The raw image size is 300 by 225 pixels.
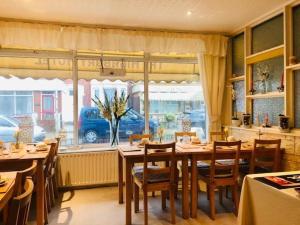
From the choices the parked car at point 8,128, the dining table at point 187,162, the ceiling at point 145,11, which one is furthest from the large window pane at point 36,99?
the dining table at point 187,162

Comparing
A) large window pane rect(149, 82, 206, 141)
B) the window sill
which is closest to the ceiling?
large window pane rect(149, 82, 206, 141)

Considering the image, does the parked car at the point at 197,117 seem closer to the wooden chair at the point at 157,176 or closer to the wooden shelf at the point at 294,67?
the wooden shelf at the point at 294,67

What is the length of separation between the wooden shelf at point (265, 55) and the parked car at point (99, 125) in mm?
2044

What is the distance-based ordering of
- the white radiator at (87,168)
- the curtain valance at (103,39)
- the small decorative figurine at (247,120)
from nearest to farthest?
the curtain valance at (103,39) → the white radiator at (87,168) → the small decorative figurine at (247,120)

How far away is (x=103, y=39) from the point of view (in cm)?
423

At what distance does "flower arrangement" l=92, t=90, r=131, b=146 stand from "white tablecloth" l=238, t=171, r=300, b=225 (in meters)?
2.82

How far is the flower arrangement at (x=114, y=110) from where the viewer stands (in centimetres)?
441

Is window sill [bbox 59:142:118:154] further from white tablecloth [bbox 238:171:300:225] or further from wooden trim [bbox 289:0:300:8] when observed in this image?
wooden trim [bbox 289:0:300:8]

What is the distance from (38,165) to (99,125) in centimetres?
176

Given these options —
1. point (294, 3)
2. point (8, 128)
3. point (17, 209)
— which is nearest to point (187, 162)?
point (17, 209)

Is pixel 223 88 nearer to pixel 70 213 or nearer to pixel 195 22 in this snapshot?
pixel 195 22

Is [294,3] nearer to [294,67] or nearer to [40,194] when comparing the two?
[294,67]

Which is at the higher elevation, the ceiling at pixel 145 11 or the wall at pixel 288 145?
the ceiling at pixel 145 11

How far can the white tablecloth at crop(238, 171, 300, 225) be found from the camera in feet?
5.11
